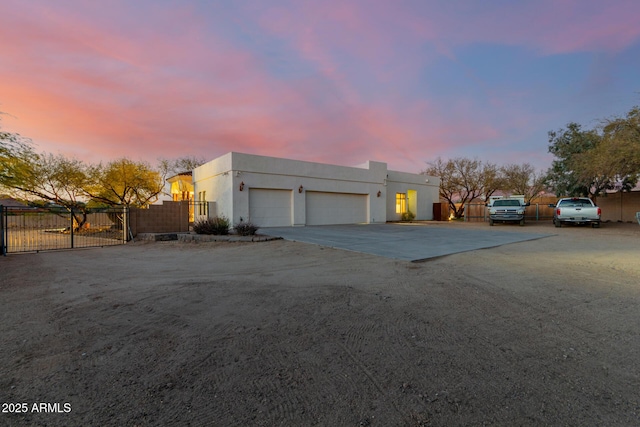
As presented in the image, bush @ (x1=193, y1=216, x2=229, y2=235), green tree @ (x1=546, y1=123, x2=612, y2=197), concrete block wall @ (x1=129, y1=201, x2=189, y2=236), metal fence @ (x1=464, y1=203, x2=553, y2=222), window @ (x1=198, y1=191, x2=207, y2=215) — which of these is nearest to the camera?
bush @ (x1=193, y1=216, x2=229, y2=235)

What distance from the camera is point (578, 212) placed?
17078 mm

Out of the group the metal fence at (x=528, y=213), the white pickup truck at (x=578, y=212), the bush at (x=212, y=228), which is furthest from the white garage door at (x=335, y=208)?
the white pickup truck at (x=578, y=212)

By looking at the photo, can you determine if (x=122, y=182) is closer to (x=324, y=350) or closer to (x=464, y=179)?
(x=324, y=350)

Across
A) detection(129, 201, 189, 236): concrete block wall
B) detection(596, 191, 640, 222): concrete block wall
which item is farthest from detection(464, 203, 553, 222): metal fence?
detection(129, 201, 189, 236): concrete block wall

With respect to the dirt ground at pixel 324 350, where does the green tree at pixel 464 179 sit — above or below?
above

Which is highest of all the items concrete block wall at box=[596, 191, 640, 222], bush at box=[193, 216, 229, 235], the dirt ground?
concrete block wall at box=[596, 191, 640, 222]

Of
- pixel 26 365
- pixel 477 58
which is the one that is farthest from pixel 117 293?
pixel 477 58

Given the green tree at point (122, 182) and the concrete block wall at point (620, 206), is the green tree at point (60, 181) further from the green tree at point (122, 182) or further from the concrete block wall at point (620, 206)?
the concrete block wall at point (620, 206)

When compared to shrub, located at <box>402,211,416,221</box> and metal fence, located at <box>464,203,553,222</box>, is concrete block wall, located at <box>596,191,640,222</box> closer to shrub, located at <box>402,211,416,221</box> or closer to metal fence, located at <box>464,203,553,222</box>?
metal fence, located at <box>464,203,553,222</box>

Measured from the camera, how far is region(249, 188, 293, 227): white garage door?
57.7 feet

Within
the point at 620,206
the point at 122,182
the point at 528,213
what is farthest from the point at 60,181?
the point at 620,206

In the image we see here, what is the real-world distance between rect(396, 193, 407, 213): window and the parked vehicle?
25.5ft

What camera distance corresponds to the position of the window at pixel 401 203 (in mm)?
26438

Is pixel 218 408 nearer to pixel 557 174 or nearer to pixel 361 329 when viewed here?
pixel 361 329
